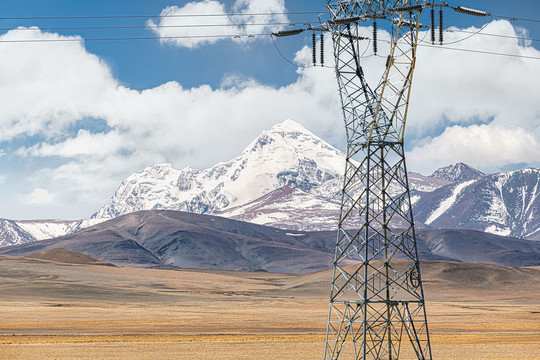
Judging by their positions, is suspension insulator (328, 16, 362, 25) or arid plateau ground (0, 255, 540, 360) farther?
arid plateau ground (0, 255, 540, 360)

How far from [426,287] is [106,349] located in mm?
140309

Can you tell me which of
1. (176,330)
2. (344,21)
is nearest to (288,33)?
(344,21)

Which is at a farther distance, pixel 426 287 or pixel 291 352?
pixel 426 287

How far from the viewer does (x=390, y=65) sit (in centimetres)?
3161

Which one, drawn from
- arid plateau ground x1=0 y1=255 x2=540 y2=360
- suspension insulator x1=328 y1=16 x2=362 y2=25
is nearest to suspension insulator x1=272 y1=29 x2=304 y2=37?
suspension insulator x1=328 y1=16 x2=362 y2=25

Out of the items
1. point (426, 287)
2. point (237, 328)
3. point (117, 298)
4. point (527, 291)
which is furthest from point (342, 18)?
point (527, 291)

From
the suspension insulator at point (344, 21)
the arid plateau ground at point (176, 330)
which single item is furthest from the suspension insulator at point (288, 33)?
the arid plateau ground at point (176, 330)

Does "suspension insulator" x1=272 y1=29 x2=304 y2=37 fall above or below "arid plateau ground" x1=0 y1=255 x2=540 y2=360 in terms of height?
above

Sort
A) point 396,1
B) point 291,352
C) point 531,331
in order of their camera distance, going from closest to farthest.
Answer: point 396,1
point 291,352
point 531,331

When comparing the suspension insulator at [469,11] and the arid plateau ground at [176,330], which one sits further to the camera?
the arid plateau ground at [176,330]

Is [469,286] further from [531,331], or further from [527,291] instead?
[531,331]

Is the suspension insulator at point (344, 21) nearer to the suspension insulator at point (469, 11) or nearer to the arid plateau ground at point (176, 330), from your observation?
the suspension insulator at point (469, 11)

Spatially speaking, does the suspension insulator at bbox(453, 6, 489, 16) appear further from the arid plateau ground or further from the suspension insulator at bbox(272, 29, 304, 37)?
the arid plateau ground

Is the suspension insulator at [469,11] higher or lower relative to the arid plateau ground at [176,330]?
higher
